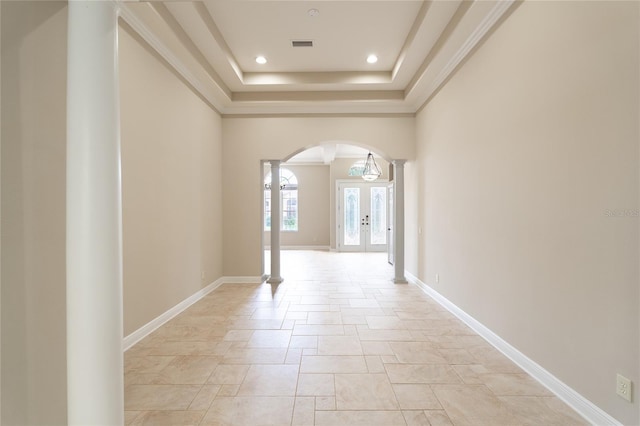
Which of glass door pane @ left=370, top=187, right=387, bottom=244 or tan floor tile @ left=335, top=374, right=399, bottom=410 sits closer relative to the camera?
tan floor tile @ left=335, top=374, right=399, bottom=410

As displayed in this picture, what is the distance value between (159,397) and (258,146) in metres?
4.24

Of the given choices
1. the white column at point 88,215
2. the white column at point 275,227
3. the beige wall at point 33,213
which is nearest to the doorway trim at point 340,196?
the white column at point 275,227

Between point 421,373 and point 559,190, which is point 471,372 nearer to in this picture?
point 421,373

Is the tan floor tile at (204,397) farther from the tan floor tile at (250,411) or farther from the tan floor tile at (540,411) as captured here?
the tan floor tile at (540,411)

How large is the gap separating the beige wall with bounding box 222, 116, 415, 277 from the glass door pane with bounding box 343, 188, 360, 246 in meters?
4.69

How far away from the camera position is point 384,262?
797cm

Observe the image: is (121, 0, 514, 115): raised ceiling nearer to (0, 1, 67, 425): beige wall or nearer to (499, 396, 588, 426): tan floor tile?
(0, 1, 67, 425): beige wall

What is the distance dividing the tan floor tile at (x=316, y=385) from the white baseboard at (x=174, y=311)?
141cm

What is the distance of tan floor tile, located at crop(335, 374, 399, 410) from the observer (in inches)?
80.0

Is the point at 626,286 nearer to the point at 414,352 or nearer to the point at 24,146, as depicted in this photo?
the point at 414,352

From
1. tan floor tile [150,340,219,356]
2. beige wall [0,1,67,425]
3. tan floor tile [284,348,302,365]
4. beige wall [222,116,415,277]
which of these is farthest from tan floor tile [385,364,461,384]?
beige wall [222,116,415,277]

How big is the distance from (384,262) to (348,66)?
4.98 m

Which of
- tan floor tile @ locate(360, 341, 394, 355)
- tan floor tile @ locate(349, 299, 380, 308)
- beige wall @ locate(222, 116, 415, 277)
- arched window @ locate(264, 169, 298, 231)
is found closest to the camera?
tan floor tile @ locate(360, 341, 394, 355)

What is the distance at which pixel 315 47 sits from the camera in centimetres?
412
